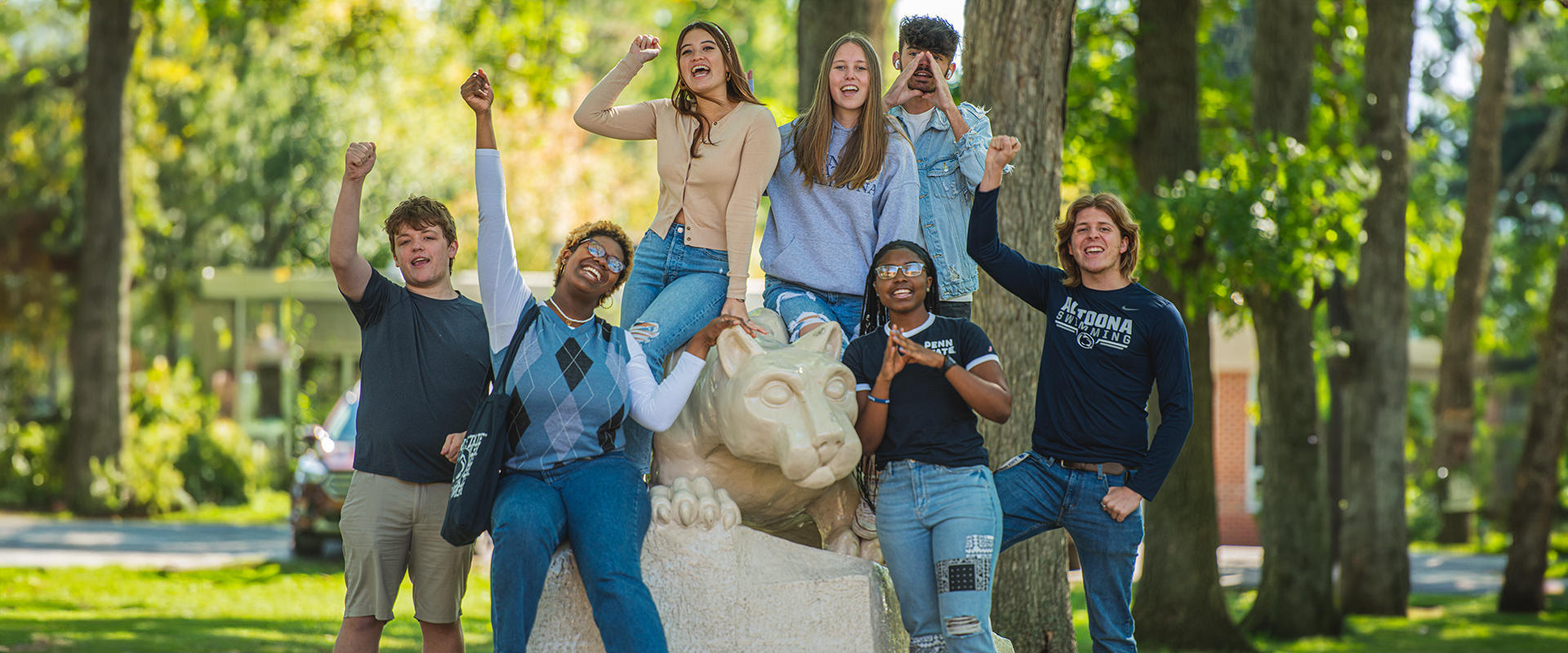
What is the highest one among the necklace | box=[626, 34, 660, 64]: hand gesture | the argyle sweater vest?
box=[626, 34, 660, 64]: hand gesture

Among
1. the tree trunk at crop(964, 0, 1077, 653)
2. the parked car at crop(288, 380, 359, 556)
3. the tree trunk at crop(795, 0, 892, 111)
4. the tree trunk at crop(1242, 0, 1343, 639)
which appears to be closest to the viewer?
the tree trunk at crop(964, 0, 1077, 653)

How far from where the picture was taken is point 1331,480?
1297cm

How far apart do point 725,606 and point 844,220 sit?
4.53ft

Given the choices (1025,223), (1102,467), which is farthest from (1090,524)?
(1025,223)

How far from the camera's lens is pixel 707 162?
468 centimetres

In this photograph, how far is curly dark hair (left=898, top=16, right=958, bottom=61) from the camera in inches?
197

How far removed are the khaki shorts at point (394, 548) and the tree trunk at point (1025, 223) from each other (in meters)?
2.83

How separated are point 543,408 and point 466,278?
38.5 feet

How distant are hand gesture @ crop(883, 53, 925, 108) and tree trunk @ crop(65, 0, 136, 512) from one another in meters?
14.1

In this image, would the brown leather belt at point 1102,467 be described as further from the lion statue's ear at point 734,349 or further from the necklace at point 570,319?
the necklace at point 570,319

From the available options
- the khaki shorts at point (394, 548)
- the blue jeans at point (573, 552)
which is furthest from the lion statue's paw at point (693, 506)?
the khaki shorts at point (394, 548)

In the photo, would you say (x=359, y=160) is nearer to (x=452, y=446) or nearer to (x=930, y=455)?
(x=452, y=446)

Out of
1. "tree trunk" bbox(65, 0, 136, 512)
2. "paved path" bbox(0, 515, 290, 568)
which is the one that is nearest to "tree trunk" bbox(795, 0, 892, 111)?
"paved path" bbox(0, 515, 290, 568)

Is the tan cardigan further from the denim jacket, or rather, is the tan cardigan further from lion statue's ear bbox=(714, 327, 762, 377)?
the denim jacket
